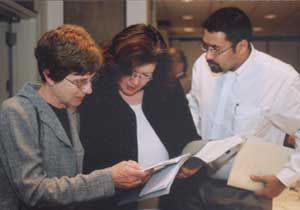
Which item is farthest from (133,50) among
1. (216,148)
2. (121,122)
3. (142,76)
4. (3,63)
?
(3,63)

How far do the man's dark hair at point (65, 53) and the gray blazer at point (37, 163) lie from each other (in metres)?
0.06

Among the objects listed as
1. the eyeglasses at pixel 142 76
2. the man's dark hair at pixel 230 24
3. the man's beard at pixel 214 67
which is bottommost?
the eyeglasses at pixel 142 76

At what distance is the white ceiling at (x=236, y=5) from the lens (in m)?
0.85

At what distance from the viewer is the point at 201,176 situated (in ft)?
2.91

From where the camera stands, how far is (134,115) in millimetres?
865

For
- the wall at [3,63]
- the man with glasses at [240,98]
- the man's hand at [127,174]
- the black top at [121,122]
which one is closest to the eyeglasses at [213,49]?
the man with glasses at [240,98]

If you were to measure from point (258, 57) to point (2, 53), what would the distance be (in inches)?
25.7

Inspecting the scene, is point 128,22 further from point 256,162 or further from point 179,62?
point 256,162

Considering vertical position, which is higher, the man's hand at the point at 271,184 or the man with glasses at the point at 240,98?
the man with glasses at the point at 240,98

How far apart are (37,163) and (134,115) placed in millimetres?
287

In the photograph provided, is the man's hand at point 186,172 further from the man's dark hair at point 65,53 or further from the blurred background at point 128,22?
the man's dark hair at point 65,53

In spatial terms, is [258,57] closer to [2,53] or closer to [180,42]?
[180,42]

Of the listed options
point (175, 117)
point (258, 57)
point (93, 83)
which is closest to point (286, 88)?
point (258, 57)

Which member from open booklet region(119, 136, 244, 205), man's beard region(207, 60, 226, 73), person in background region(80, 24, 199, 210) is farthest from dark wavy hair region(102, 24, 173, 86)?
open booklet region(119, 136, 244, 205)
